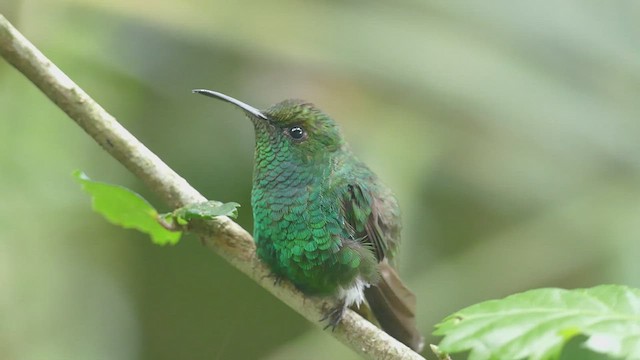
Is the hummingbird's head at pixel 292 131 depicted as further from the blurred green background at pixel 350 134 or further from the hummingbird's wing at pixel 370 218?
the blurred green background at pixel 350 134

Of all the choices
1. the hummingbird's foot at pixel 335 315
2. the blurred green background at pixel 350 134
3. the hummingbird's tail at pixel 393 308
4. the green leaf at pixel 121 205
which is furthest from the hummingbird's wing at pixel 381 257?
the blurred green background at pixel 350 134

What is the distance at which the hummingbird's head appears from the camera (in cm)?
236

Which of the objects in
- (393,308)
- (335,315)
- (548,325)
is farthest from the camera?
(393,308)

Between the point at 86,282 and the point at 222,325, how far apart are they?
2.17 feet

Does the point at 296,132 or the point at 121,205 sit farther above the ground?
the point at 296,132

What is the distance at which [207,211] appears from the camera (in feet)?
5.29

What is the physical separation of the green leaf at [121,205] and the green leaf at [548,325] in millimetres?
860

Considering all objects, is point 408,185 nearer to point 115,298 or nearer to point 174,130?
point 174,130

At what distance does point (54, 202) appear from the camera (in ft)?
10.7

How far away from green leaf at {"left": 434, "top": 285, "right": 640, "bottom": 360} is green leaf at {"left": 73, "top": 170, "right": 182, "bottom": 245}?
86 centimetres

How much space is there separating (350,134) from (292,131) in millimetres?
1212

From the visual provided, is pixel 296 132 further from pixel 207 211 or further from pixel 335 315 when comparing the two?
pixel 207 211

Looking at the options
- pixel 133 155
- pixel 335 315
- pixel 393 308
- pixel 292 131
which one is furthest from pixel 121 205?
pixel 393 308

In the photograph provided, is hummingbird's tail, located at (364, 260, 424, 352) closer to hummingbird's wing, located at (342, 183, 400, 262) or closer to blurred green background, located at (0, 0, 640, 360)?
hummingbird's wing, located at (342, 183, 400, 262)
